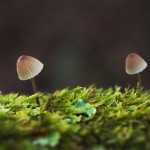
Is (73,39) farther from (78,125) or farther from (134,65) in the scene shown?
(78,125)

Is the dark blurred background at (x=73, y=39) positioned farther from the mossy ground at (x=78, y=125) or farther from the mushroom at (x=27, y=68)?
the mossy ground at (x=78, y=125)

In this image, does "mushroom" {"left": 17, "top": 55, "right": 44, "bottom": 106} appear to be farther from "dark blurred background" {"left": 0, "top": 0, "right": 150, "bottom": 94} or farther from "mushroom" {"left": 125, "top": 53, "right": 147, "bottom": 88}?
"dark blurred background" {"left": 0, "top": 0, "right": 150, "bottom": 94}

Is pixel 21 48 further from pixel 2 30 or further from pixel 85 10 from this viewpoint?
pixel 85 10

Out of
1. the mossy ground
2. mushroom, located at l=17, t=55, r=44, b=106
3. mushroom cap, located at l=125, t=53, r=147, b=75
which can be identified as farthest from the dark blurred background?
the mossy ground

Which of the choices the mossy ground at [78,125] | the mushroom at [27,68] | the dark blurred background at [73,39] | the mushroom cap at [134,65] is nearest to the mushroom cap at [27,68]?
the mushroom at [27,68]

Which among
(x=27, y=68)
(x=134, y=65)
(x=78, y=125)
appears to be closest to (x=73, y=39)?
(x=134, y=65)

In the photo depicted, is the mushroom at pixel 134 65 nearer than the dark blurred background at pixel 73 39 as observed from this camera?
Yes
